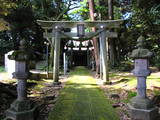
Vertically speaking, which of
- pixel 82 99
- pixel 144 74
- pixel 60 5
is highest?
pixel 60 5

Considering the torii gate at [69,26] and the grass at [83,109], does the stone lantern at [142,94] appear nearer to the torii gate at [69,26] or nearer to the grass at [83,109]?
the grass at [83,109]

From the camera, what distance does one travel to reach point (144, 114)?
12.2 feet

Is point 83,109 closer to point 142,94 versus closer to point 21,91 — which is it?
point 142,94

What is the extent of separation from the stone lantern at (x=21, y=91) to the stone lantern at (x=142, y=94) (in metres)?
2.28

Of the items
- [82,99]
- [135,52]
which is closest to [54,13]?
[82,99]

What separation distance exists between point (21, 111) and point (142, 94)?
2.67m

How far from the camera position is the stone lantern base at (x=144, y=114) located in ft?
12.2

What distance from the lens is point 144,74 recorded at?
3.83 m

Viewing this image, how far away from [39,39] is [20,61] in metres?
17.8

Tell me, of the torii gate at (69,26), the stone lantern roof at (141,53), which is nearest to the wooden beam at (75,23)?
the torii gate at (69,26)

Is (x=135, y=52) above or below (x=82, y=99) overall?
above

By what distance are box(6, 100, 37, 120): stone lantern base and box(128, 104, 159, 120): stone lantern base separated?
221cm

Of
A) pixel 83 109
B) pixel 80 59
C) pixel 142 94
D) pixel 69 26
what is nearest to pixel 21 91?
pixel 83 109

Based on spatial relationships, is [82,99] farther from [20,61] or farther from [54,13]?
[54,13]
